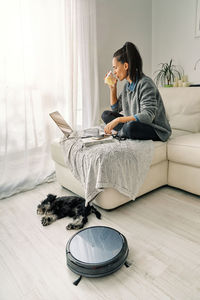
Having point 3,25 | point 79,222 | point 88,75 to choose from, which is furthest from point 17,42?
point 79,222

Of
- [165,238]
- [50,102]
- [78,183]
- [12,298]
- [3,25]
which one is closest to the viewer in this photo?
[12,298]

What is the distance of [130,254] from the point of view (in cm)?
133

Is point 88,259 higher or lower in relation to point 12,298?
higher

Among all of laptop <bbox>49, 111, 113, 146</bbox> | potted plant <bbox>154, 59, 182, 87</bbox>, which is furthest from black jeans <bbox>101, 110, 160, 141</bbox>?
potted plant <bbox>154, 59, 182, 87</bbox>

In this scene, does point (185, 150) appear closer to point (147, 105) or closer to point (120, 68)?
point (147, 105)

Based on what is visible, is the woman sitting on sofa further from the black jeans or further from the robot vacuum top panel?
the robot vacuum top panel

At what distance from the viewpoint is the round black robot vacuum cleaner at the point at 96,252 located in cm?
114

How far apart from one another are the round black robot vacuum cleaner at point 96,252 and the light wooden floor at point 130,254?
0.20 ft

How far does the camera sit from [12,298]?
3.61 feet

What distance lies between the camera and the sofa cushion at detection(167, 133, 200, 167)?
1797 mm

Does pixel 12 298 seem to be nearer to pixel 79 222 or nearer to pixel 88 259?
pixel 88 259

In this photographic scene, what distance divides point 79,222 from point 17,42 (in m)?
1.60

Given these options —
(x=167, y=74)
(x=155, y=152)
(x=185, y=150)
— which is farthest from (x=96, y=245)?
(x=167, y=74)

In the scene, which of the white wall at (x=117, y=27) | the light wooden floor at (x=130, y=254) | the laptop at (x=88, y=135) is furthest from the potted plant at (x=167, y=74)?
the light wooden floor at (x=130, y=254)
